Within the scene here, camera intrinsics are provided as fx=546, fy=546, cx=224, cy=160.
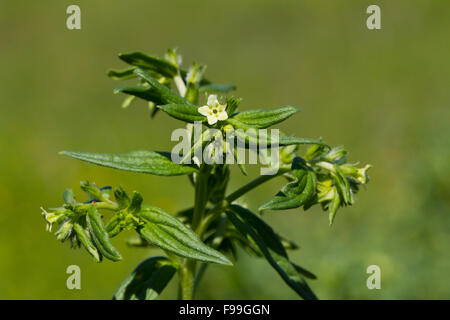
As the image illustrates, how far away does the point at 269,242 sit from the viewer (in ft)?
8.00

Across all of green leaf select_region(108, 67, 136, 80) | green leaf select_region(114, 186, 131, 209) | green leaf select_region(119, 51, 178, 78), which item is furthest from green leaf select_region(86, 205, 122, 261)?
green leaf select_region(108, 67, 136, 80)

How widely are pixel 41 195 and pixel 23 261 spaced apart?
1.21 metres

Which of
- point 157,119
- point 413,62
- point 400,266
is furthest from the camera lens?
point 413,62

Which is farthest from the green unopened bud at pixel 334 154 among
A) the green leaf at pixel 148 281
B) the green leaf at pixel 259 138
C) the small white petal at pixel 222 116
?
the green leaf at pixel 148 281

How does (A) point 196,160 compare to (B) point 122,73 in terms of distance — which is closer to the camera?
(A) point 196,160

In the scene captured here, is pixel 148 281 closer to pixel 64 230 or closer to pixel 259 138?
pixel 64 230

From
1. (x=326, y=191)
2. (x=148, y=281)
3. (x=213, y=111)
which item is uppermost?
(x=213, y=111)

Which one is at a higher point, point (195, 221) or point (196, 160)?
point (196, 160)

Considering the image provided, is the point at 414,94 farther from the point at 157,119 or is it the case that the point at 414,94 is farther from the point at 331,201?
the point at 331,201

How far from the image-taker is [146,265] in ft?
8.23

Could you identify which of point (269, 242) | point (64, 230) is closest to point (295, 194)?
point (269, 242)

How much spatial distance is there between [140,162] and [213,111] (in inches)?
14.1

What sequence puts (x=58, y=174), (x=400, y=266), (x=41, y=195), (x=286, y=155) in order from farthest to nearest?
1. (x=58, y=174)
2. (x=41, y=195)
3. (x=400, y=266)
4. (x=286, y=155)
